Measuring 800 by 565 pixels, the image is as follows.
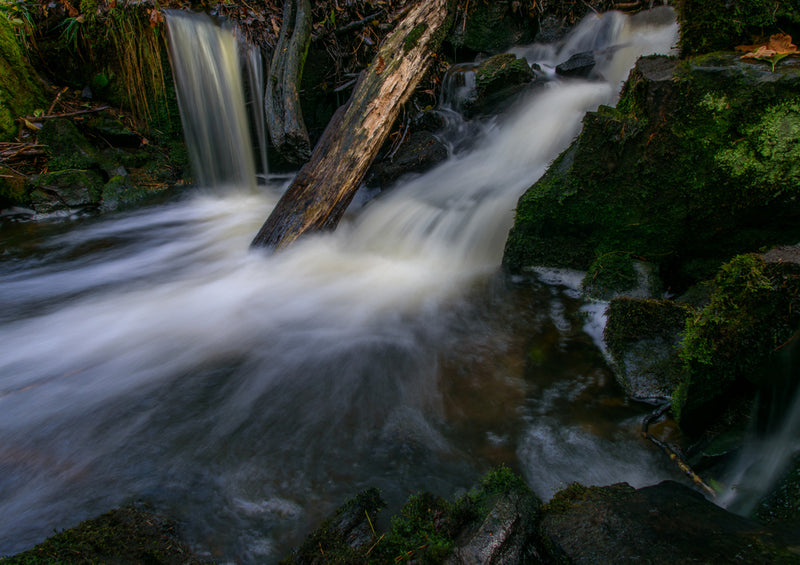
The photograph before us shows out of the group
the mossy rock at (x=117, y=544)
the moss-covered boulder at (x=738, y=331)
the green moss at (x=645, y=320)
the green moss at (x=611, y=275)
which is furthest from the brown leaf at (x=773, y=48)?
the mossy rock at (x=117, y=544)

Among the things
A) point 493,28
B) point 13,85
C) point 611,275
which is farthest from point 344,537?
point 493,28

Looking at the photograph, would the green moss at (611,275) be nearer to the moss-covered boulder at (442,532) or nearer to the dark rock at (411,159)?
the moss-covered boulder at (442,532)

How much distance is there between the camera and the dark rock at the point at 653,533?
1.30 meters

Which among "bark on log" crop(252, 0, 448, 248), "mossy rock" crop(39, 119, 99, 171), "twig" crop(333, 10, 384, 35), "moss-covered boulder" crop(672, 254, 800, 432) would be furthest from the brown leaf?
"mossy rock" crop(39, 119, 99, 171)

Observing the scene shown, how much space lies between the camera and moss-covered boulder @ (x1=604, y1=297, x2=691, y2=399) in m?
2.74

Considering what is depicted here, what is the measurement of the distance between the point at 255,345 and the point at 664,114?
3589 millimetres

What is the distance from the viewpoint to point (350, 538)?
1685 millimetres

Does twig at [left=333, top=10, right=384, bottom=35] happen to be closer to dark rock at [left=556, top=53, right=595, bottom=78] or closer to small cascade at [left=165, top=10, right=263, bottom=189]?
small cascade at [left=165, top=10, right=263, bottom=189]

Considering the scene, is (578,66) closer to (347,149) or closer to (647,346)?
(347,149)

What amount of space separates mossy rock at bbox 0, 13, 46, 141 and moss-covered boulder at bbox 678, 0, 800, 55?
26.7 ft

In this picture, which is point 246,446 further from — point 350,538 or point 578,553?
point 578,553

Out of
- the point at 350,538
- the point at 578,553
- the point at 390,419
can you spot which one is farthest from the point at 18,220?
the point at 578,553

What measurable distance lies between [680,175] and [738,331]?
181 centimetres

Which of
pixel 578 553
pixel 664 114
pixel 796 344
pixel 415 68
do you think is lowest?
pixel 578 553
